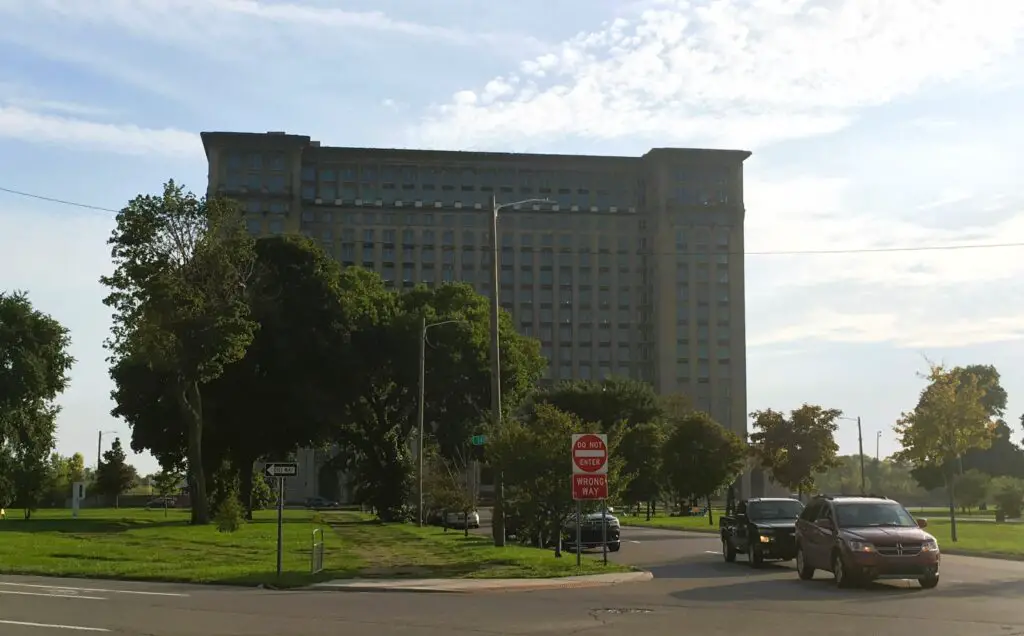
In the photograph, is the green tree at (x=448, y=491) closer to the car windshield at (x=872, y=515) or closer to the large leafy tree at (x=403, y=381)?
the large leafy tree at (x=403, y=381)

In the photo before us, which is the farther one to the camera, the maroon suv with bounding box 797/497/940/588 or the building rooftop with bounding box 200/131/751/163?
the building rooftop with bounding box 200/131/751/163

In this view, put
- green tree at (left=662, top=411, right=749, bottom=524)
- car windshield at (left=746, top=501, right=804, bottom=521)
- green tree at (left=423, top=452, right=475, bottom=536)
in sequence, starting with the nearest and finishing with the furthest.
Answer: car windshield at (left=746, top=501, right=804, bottom=521), green tree at (left=423, top=452, right=475, bottom=536), green tree at (left=662, top=411, right=749, bottom=524)

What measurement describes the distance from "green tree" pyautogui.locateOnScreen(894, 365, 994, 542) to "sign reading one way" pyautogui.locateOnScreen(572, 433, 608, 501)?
1919cm

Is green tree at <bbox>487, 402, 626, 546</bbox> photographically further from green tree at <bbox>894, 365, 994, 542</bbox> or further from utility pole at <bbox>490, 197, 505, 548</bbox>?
green tree at <bbox>894, 365, 994, 542</bbox>

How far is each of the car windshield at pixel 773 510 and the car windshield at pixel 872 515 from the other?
6036mm

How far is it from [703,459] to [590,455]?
155 feet

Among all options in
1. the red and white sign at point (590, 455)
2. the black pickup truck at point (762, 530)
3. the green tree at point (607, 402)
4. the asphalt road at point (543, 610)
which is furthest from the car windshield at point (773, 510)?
the green tree at point (607, 402)

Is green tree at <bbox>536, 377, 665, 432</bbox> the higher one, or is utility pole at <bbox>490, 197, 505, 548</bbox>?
green tree at <bbox>536, 377, 665, 432</bbox>

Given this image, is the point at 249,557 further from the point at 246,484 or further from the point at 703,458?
the point at 703,458

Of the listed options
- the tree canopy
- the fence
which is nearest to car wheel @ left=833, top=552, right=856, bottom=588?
the fence

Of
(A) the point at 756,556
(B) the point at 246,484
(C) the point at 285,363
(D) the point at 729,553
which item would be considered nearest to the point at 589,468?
(A) the point at 756,556

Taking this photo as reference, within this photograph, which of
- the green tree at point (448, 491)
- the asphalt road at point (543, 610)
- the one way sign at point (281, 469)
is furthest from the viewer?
the green tree at point (448, 491)

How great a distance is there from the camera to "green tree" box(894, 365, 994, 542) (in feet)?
132

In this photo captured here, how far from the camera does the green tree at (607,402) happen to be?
7975cm
